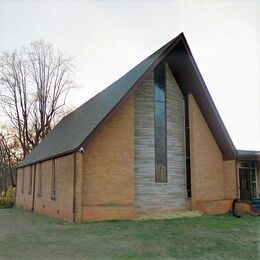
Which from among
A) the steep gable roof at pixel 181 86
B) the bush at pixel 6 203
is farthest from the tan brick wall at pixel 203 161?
the bush at pixel 6 203

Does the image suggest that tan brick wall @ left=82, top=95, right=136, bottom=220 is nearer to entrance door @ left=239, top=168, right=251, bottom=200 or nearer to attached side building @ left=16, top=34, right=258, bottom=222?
attached side building @ left=16, top=34, right=258, bottom=222

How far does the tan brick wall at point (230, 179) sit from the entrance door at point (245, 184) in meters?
3.61

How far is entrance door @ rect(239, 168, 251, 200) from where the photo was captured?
22.3 meters

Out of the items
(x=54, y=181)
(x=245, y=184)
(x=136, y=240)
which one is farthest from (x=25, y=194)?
(x=136, y=240)

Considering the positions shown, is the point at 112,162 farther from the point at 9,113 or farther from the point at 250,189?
the point at 9,113

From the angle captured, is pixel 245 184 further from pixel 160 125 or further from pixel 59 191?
pixel 59 191

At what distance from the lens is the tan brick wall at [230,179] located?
18.8 metres

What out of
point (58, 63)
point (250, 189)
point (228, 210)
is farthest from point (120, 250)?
point (58, 63)

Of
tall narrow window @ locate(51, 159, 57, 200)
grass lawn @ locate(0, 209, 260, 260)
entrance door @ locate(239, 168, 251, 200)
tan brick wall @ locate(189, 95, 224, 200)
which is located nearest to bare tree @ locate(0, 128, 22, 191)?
tall narrow window @ locate(51, 159, 57, 200)

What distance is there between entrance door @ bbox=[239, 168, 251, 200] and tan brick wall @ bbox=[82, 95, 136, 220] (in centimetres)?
974

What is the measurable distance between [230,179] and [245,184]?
4.14 meters

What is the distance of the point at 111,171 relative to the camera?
15.3 meters

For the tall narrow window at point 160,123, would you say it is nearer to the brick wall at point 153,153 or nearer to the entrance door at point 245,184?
the brick wall at point 153,153

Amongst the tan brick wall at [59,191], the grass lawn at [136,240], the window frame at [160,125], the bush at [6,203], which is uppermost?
the window frame at [160,125]
